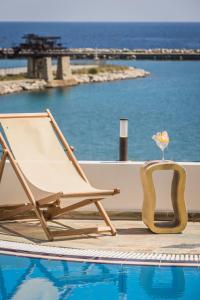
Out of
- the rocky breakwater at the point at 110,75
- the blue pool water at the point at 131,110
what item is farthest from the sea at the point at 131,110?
the rocky breakwater at the point at 110,75

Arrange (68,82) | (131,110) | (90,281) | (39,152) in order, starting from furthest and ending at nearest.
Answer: (68,82) → (131,110) → (39,152) → (90,281)

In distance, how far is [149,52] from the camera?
2827 inches

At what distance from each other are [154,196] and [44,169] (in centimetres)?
72

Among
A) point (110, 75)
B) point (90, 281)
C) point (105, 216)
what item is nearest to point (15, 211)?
point (105, 216)

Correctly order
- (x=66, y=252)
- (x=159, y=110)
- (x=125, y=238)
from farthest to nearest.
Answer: (x=159, y=110) → (x=125, y=238) → (x=66, y=252)

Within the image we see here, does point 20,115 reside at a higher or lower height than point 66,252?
higher

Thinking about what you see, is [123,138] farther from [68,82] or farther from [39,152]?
[68,82]

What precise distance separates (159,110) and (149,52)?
103ft

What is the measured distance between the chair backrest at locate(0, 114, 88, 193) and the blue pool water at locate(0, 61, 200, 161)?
1773 centimetres

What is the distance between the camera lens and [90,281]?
4.34 m

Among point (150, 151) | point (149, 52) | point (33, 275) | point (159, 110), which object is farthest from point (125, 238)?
point (149, 52)

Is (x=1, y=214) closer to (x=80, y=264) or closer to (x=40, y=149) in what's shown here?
(x=40, y=149)

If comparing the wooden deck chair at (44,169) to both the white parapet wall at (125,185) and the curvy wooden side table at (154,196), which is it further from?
the curvy wooden side table at (154,196)

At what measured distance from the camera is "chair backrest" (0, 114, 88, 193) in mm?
5273
